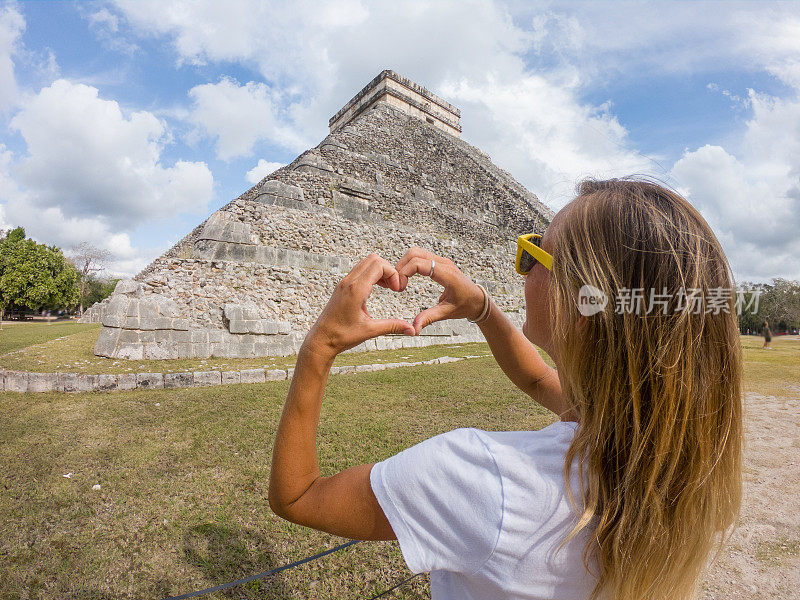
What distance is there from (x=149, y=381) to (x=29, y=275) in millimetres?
33367

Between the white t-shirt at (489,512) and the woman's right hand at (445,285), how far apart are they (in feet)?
1.31

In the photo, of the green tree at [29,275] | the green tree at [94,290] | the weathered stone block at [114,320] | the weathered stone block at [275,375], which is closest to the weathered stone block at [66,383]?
the weathered stone block at [114,320]

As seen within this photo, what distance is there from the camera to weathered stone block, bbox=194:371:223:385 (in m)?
6.97

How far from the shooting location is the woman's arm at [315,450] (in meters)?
0.79

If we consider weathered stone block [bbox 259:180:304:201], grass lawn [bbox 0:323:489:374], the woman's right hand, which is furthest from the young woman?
weathered stone block [bbox 259:180:304:201]

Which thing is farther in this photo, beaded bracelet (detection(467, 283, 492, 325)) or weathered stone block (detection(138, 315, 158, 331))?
weathered stone block (detection(138, 315, 158, 331))

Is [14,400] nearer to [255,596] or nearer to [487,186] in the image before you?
[255,596]

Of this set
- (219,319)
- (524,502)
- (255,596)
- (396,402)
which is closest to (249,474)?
(255,596)

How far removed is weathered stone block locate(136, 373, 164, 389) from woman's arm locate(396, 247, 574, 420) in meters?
6.87

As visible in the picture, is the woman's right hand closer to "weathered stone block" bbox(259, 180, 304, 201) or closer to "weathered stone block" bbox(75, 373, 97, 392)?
"weathered stone block" bbox(75, 373, 97, 392)

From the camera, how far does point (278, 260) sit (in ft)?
36.0

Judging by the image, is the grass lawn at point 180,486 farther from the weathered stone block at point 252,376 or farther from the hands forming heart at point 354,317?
the hands forming heart at point 354,317

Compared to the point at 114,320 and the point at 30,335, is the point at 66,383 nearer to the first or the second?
the point at 114,320

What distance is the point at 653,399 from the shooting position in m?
0.73
